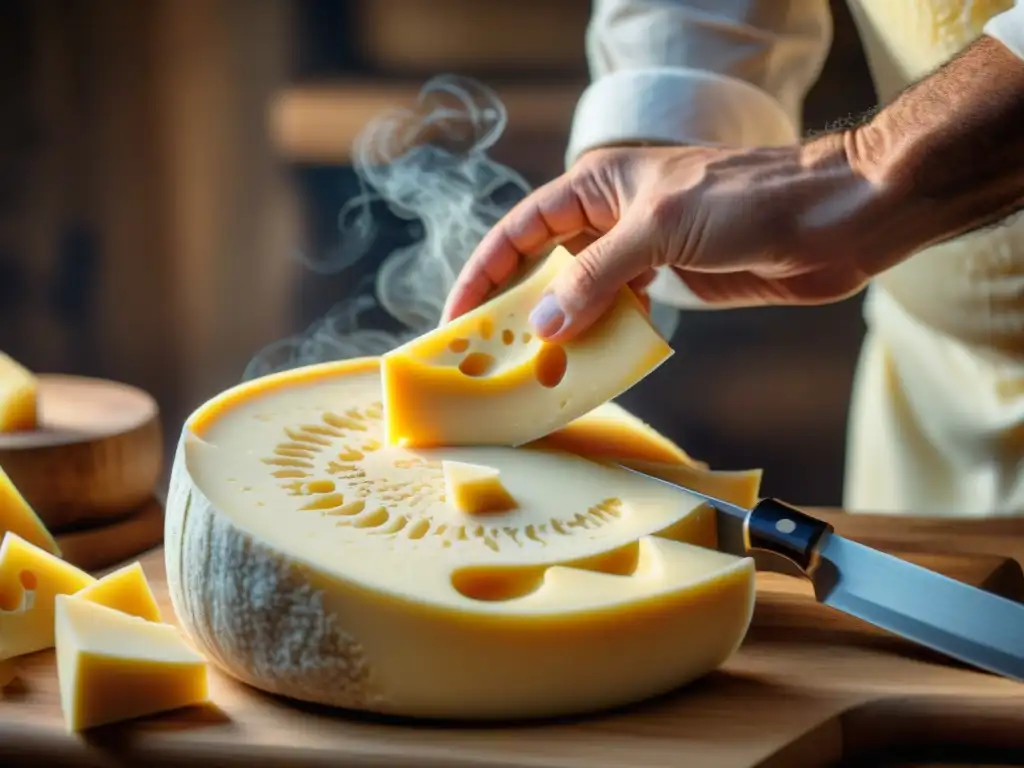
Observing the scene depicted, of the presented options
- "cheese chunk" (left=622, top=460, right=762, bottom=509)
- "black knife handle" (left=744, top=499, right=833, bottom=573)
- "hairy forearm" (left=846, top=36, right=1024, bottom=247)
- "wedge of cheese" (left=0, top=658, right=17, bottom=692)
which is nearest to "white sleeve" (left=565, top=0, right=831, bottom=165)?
"hairy forearm" (left=846, top=36, right=1024, bottom=247)

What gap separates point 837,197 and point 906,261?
1.30 feet

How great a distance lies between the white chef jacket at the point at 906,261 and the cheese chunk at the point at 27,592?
2.12ft

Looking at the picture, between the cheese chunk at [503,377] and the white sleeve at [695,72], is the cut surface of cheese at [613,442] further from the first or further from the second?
the white sleeve at [695,72]

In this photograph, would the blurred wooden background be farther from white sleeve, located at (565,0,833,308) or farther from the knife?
the knife

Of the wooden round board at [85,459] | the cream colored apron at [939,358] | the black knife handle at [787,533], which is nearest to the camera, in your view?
the black knife handle at [787,533]

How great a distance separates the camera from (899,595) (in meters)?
0.99

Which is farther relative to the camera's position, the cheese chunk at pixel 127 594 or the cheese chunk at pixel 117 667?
the cheese chunk at pixel 127 594

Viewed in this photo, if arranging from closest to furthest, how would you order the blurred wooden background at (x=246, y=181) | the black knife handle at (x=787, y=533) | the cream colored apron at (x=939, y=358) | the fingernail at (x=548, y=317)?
the black knife handle at (x=787, y=533)
the fingernail at (x=548, y=317)
the cream colored apron at (x=939, y=358)
the blurred wooden background at (x=246, y=181)

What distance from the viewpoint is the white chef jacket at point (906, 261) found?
4.56ft

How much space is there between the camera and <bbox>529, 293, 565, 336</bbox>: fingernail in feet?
3.67

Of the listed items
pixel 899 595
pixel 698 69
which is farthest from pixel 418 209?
pixel 899 595

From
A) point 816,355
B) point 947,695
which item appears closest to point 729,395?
point 816,355

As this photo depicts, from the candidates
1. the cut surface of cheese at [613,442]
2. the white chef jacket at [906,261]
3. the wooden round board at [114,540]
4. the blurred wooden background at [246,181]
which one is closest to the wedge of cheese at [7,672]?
the wooden round board at [114,540]

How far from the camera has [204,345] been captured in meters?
2.52
